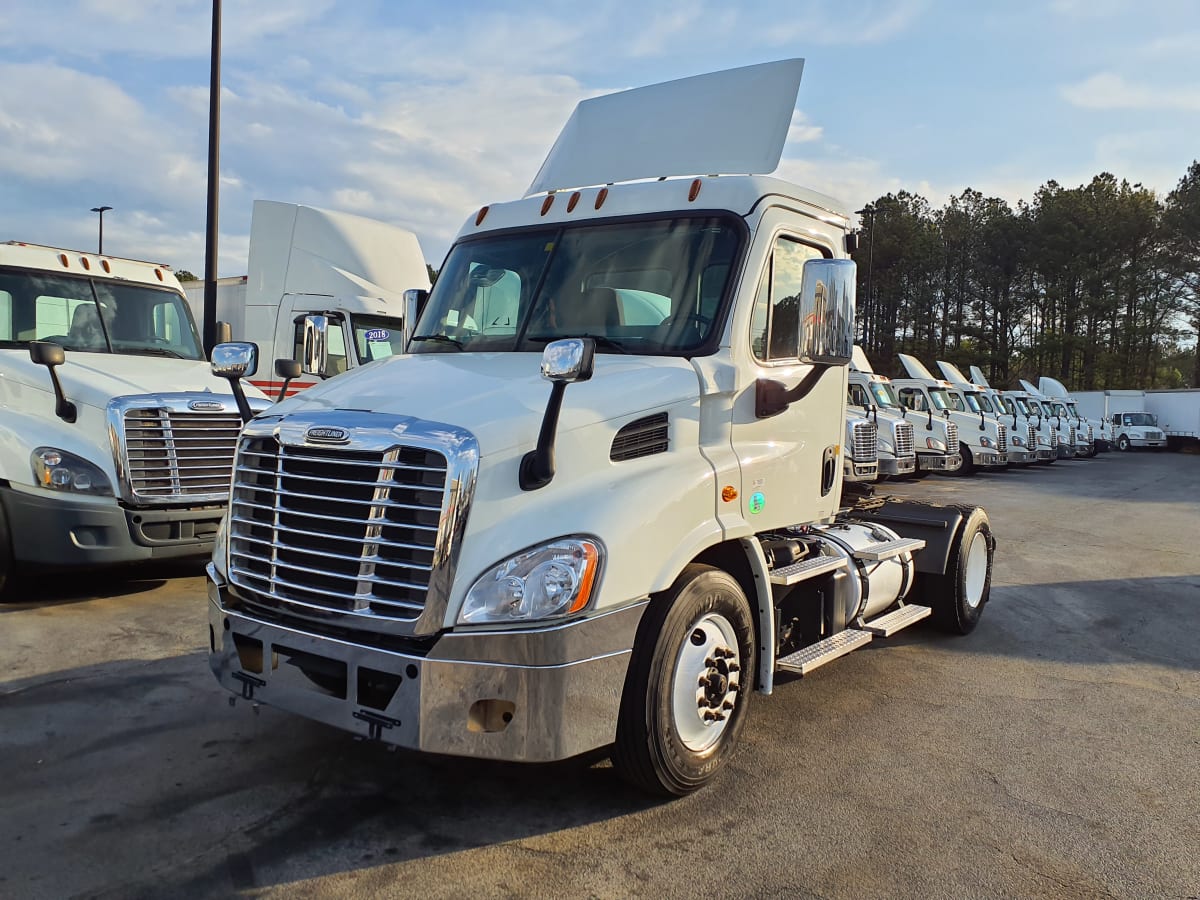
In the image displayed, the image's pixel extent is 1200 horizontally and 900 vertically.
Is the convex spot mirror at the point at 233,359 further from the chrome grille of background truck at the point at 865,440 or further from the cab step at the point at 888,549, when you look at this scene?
the chrome grille of background truck at the point at 865,440

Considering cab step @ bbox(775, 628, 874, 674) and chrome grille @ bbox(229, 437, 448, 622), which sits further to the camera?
cab step @ bbox(775, 628, 874, 674)

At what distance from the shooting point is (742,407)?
4344mm

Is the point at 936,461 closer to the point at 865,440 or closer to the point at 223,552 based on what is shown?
the point at 865,440

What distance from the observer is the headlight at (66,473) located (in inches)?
265

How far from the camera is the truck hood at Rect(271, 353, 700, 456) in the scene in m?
3.54

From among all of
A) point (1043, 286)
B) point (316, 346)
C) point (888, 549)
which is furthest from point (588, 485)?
point (1043, 286)

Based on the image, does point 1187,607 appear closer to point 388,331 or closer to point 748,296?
point 748,296

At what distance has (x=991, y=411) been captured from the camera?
25.5 m

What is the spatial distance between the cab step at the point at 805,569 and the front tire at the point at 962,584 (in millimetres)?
1686

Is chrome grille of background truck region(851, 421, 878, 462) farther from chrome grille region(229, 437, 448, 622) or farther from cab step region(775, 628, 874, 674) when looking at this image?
chrome grille region(229, 437, 448, 622)

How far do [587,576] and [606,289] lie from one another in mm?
1675

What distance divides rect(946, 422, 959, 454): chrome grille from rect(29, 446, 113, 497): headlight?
18.8 meters

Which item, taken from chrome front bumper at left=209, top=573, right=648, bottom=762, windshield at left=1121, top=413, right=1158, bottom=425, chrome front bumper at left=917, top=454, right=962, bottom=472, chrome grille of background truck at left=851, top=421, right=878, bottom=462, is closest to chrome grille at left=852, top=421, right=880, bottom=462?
chrome grille of background truck at left=851, top=421, right=878, bottom=462

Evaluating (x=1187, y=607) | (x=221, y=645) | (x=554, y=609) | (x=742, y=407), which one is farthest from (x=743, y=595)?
(x=1187, y=607)
